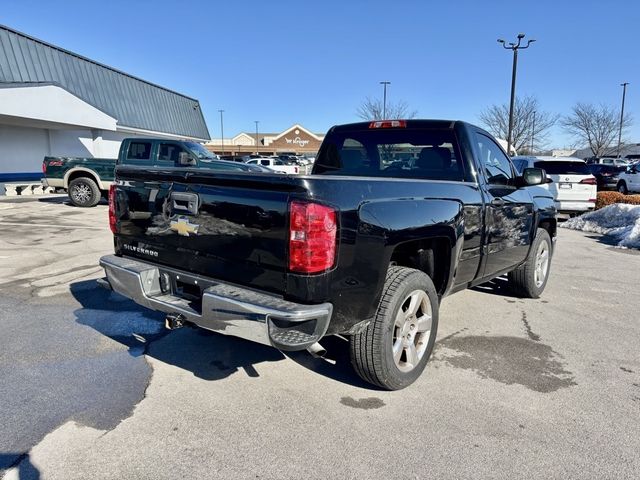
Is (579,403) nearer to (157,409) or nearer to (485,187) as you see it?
(485,187)

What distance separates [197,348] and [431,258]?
2116mm

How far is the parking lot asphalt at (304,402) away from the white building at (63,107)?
15916 millimetres

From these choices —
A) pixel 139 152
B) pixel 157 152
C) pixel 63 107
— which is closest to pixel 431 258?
pixel 157 152

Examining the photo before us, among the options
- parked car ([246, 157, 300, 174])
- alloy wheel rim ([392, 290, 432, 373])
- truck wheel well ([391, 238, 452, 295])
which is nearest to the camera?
alloy wheel rim ([392, 290, 432, 373])

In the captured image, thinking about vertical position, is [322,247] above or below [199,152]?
below

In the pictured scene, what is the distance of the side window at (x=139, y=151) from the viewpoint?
43.2 feet

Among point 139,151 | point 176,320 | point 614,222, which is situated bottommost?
point 614,222

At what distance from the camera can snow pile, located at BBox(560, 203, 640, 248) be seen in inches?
403

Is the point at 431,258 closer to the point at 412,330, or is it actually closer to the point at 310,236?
the point at 412,330

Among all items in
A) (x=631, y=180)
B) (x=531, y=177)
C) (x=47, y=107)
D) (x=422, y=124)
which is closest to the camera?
(x=422, y=124)

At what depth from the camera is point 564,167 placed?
44.5 ft

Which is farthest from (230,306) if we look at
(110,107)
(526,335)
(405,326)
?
(110,107)

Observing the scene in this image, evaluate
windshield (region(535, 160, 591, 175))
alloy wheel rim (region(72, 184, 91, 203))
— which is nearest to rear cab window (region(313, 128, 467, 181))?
windshield (region(535, 160, 591, 175))

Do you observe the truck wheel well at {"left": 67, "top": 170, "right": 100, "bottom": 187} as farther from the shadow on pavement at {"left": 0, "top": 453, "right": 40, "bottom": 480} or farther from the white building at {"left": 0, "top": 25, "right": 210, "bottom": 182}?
the shadow on pavement at {"left": 0, "top": 453, "right": 40, "bottom": 480}
